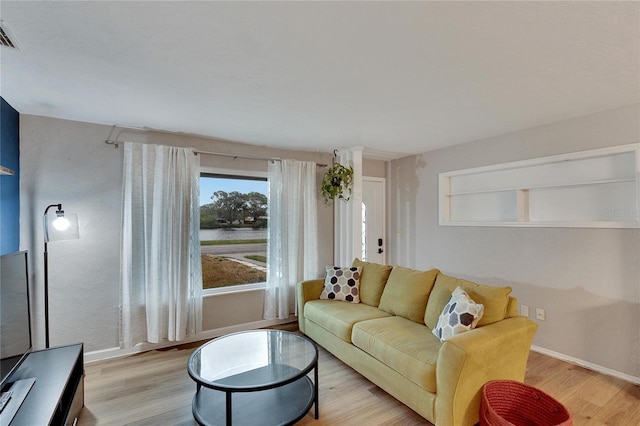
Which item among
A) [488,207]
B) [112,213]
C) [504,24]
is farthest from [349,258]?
[504,24]

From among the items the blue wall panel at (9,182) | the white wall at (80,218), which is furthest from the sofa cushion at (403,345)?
the blue wall panel at (9,182)

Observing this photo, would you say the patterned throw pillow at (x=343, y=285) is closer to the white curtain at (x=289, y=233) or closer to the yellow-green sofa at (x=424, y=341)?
the yellow-green sofa at (x=424, y=341)

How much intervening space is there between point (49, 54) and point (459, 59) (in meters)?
2.44

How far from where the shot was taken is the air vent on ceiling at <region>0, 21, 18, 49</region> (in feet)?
5.08

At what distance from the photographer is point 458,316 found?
7.35 ft

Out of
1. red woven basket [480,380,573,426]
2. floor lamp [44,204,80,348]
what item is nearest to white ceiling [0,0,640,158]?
floor lamp [44,204,80,348]

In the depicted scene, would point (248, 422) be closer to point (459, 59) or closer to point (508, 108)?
point (459, 59)

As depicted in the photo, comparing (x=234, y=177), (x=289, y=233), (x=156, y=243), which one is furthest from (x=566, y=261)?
(x=156, y=243)

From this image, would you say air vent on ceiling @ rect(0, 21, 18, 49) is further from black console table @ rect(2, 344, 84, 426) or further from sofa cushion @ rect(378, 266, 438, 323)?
sofa cushion @ rect(378, 266, 438, 323)

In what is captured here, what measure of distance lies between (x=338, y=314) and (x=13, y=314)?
7.74 ft

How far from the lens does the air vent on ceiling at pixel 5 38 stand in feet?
5.08

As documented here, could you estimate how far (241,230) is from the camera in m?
4.00

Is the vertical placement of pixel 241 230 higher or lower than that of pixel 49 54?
lower

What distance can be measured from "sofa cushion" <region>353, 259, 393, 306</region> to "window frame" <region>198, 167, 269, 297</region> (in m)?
1.35
